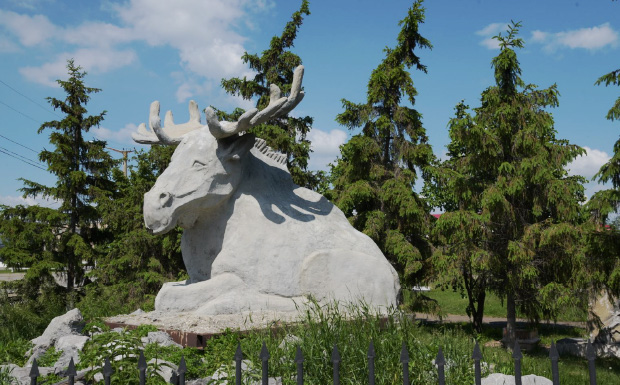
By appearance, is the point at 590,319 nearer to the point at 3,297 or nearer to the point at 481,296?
the point at 481,296

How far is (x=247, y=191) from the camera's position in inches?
254

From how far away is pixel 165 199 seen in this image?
5.86 metres

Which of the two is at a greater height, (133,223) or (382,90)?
(382,90)

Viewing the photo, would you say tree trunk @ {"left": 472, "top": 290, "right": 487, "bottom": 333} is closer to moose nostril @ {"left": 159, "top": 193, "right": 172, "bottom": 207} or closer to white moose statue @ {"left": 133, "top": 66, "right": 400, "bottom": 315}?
white moose statue @ {"left": 133, "top": 66, "right": 400, "bottom": 315}

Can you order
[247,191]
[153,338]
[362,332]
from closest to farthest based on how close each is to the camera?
[362,332], [153,338], [247,191]

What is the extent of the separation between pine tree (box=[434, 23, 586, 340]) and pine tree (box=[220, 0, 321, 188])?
12.5 feet

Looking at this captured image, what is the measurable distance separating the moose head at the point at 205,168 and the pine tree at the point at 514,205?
16.7ft

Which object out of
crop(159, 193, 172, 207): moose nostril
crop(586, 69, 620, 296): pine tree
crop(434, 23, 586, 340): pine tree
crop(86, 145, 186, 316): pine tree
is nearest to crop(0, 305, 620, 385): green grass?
crop(159, 193, 172, 207): moose nostril

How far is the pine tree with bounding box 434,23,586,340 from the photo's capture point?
963 cm

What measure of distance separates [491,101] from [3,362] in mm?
9550

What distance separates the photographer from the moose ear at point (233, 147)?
20.0 ft

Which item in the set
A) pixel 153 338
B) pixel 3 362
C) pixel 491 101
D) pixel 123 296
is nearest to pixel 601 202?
pixel 491 101

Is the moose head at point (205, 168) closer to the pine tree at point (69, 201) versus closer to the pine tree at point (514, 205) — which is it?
the pine tree at point (514, 205)

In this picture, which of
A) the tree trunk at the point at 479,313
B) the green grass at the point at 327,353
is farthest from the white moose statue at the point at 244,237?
the tree trunk at the point at 479,313
